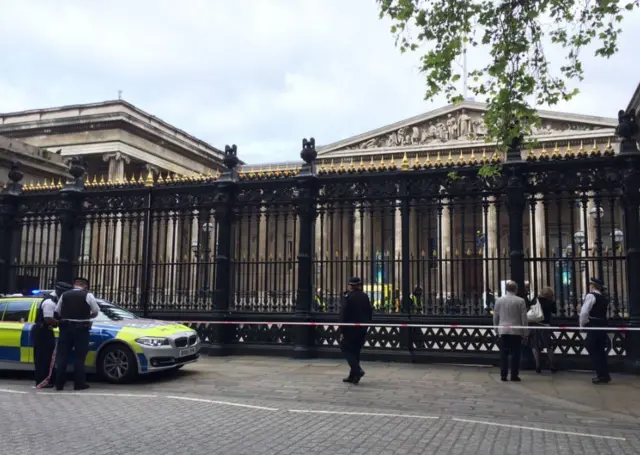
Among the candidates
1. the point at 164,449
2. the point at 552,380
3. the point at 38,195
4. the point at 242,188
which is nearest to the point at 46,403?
the point at 164,449

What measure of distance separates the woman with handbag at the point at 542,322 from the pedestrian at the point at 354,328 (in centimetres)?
319

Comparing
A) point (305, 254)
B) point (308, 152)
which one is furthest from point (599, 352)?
point (308, 152)

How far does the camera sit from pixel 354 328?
9859 millimetres

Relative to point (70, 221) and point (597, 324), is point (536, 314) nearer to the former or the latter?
point (597, 324)

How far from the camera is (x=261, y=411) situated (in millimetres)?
7426

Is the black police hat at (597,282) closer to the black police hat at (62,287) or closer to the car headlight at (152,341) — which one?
the car headlight at (152,341)

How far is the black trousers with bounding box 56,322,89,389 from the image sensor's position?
9.29 metres

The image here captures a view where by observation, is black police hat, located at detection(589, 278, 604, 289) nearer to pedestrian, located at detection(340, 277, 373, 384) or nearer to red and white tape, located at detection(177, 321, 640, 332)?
red and white tape, located at detection(177, 321, 640, 332)

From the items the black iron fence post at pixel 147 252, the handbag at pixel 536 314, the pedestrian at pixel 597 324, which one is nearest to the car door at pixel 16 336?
the black iron fence post at pixel 147 252

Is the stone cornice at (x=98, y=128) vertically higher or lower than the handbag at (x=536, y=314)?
higher

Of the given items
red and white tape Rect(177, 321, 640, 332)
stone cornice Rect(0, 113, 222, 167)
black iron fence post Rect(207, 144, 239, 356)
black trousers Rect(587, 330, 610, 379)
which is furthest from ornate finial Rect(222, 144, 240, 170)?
stone cornice Rect(0, 113, 222, 167)

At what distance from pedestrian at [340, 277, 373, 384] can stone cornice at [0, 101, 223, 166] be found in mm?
30501

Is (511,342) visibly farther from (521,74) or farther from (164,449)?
(164,449)

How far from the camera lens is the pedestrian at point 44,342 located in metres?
9.55
